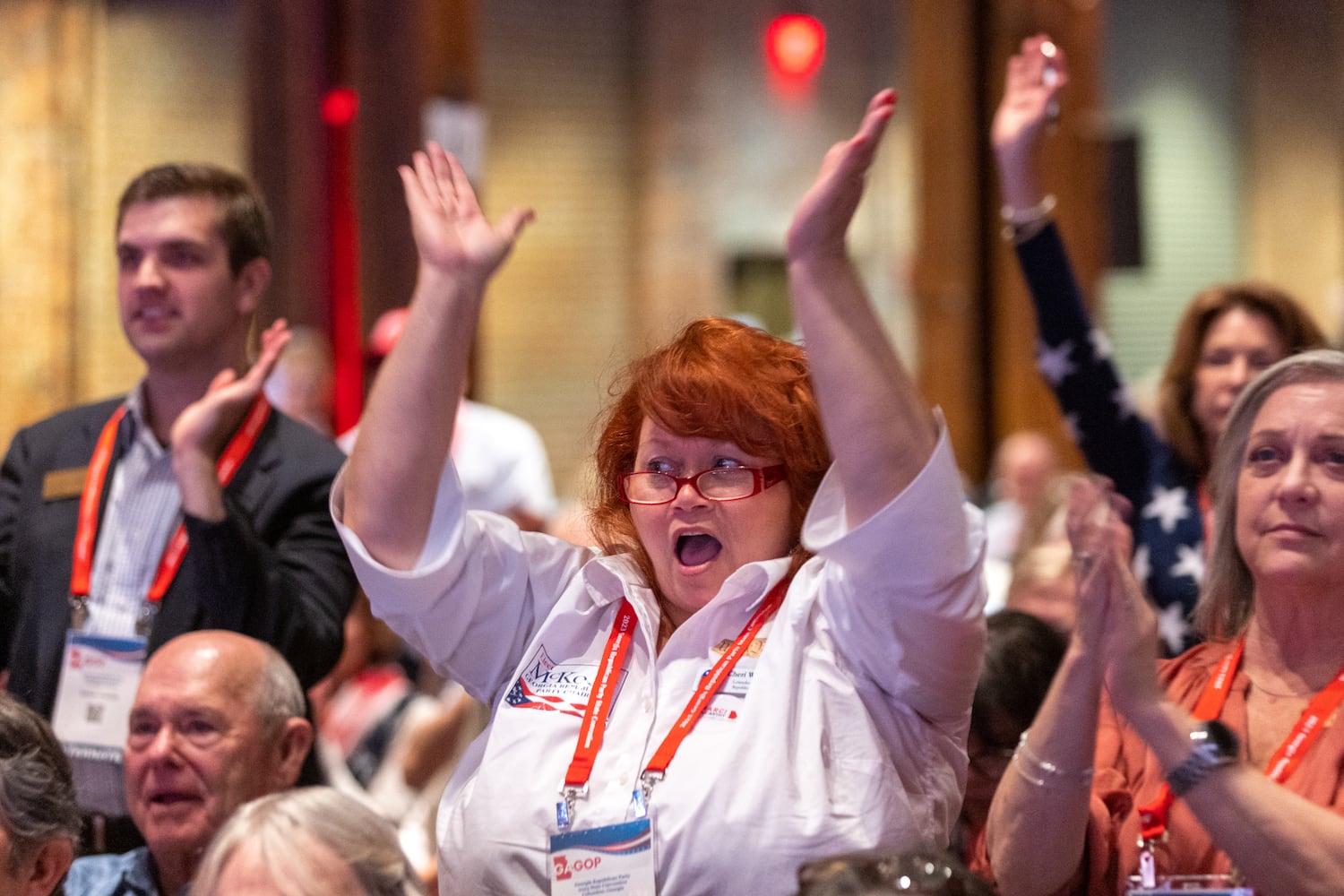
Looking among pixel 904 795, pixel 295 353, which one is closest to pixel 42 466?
pixel 904 795

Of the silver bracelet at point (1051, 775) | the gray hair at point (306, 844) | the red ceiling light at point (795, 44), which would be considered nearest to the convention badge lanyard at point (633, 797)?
the gray hair at point (306, 844)

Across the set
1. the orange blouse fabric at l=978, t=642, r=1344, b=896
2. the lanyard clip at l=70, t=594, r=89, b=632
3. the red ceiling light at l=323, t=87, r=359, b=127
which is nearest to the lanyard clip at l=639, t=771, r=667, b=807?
the orange blouse fabric at l=978, t=642, r=1344, b=896

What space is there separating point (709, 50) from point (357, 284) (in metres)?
2.83

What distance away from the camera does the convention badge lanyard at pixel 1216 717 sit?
6.11 feet

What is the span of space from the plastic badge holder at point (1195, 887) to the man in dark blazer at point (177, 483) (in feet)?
4.53

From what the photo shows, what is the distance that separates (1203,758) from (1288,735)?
265 mm

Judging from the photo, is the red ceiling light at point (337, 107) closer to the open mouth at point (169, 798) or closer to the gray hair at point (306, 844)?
the open mouth at point (169, 798)

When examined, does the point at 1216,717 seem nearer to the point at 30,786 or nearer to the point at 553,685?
the point at 553,685

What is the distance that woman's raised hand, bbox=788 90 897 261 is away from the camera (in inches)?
62.8

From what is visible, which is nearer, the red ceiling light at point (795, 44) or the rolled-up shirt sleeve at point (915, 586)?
the rolled-up shirt sleeve at point (915, 586)

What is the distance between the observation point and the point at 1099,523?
171 cm

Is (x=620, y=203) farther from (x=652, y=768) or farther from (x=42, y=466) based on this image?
(x=652, y=768)

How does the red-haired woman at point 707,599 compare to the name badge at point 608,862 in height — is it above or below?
above

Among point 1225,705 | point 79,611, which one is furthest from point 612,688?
point 79,611
